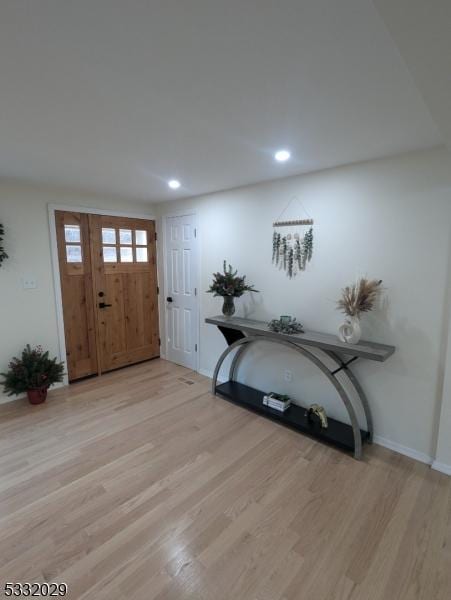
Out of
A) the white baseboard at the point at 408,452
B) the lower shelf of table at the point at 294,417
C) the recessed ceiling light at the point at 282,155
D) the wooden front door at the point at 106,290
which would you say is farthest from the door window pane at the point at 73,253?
the white baseboard at the point at 408,452

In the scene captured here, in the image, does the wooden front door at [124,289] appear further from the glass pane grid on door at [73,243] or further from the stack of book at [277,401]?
the stack of book at [277,401]

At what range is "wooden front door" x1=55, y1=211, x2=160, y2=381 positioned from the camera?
11.6 feet

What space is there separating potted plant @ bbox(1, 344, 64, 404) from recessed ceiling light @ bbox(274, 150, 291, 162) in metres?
3.03

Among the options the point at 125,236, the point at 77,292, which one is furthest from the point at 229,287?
the point at 77,292

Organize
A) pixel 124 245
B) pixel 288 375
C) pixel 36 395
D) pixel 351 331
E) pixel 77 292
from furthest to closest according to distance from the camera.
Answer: pixel 124 245 → pixel 77 292 → pixel 36 395 → pixel 288 375 → pixel 351 331

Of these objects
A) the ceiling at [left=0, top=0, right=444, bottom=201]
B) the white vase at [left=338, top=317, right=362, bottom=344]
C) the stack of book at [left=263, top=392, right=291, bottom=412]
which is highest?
the ceiling at [left=0, top=0, right=444, bottom=201]

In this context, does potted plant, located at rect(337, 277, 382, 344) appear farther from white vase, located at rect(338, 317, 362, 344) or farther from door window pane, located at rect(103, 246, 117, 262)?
door window pane, located at rect(103, 246, 117, 262)

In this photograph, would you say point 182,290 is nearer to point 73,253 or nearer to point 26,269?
point 73,253

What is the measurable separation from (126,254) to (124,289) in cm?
47

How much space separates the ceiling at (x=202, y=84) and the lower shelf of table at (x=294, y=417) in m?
2.19

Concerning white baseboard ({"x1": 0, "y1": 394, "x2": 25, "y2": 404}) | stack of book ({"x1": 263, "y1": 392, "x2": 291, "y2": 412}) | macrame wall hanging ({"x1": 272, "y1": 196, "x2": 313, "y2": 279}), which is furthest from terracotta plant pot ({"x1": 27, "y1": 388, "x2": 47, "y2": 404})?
macrame wall hanging ({"x1": 272, "y1": 196, "x2": 313, "y2": 279})

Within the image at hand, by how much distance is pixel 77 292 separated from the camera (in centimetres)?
359

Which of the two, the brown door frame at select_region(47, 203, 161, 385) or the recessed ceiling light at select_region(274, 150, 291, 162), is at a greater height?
the recessed ceiling light at select_region(274, 150, 291, 162)

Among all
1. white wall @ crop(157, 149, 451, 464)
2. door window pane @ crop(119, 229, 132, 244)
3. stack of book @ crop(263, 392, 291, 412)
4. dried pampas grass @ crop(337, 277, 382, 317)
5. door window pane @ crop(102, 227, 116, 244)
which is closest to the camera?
white wall @ crop(157, 149, 451, 464)
